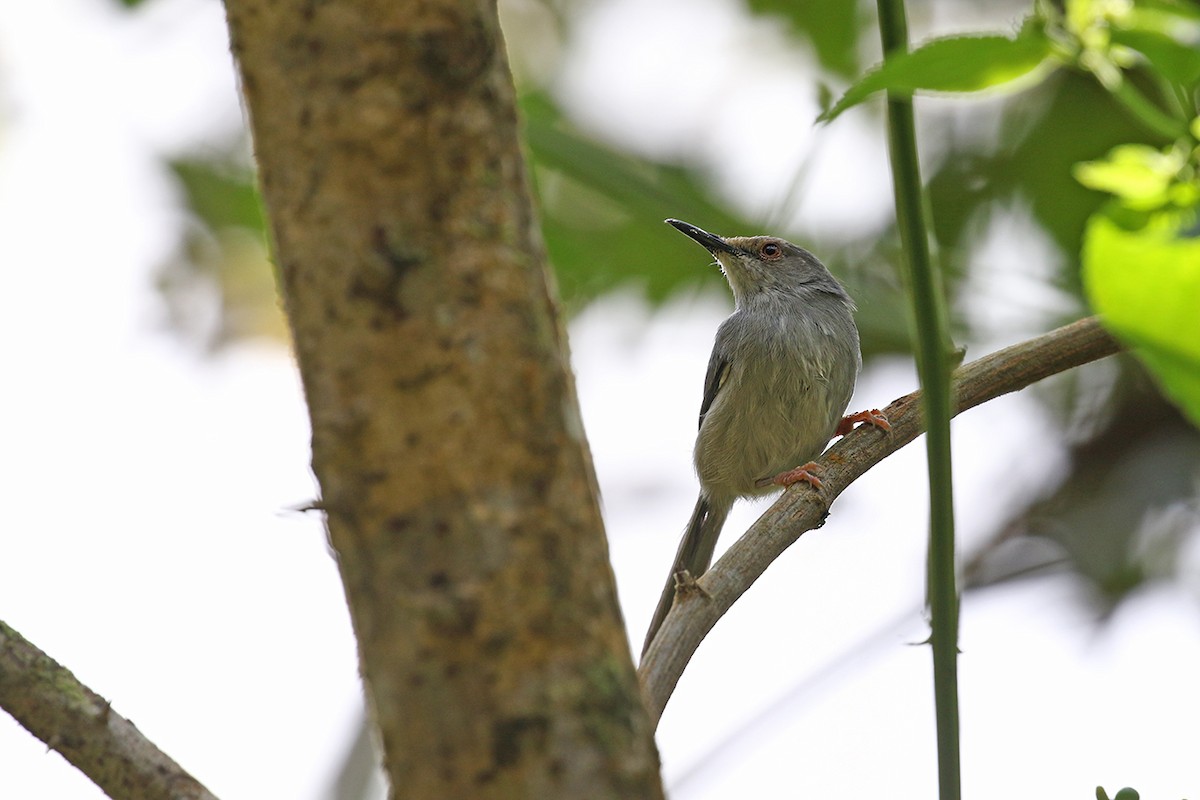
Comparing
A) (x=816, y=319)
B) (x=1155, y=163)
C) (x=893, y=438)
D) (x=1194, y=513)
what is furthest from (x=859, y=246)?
(x=1155, y=163)

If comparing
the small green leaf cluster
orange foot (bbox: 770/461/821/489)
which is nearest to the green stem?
the small green leaf cluster

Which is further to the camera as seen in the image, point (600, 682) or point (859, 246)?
point (859, 246)

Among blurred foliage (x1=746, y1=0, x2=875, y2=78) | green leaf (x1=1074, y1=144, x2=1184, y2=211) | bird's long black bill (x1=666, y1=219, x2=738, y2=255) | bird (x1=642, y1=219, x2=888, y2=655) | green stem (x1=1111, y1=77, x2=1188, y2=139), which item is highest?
blurred foliage (x1=746, y1=0, x2=875, y2=78)

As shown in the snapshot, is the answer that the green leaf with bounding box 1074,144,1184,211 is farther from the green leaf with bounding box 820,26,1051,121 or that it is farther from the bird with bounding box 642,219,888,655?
the bird with bounding box 642,219,888,655

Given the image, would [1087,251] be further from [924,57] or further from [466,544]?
[466,544]

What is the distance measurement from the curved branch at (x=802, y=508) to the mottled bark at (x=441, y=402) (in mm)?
929

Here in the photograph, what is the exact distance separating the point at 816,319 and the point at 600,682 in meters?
5.24

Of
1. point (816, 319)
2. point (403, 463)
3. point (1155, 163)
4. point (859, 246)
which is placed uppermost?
point (859, 246)

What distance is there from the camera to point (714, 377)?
683 centimetres

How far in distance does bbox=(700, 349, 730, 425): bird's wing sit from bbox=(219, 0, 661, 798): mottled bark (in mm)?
4953

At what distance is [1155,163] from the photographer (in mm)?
1566

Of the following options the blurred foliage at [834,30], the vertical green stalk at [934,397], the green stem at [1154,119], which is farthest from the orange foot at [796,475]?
the green stem at [1154,119]

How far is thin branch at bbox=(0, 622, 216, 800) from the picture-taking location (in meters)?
2.21

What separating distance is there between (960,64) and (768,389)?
5.12 meters
